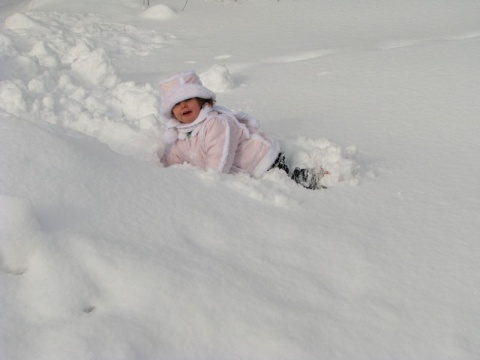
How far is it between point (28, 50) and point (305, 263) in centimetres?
315

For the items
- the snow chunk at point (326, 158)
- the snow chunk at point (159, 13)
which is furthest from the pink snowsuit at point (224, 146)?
the snow chunk at point (159, 13)

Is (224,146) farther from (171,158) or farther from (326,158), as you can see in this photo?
(326,158)

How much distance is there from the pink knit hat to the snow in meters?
0.18

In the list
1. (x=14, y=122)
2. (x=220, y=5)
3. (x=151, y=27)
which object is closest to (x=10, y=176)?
(x=14, y=122)

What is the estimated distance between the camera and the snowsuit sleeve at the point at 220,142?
2281mm

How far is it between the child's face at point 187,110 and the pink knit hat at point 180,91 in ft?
0.09

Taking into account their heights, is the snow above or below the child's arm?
above

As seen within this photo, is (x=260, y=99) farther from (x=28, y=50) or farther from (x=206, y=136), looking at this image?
(x=28, y=50)

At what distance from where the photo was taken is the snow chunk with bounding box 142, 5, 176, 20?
16.9 feet

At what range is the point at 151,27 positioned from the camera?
485 cm

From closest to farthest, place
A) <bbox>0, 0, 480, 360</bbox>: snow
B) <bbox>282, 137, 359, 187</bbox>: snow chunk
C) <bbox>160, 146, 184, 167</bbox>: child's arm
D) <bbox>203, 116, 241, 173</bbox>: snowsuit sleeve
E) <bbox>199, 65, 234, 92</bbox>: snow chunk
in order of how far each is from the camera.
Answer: <bbox>0, 0, 480, 360</bbox>: snow, <bbox>282, 137, 359, 187</bbox>: snow chunk, <bbox>203, 116, 241, 173</bbox>: snowsuit sleeve, <bbox>160, 146, 184, 167</bbox>: child's arm, <bbox>199, 65, 234, 92</bbox>: snow chunk

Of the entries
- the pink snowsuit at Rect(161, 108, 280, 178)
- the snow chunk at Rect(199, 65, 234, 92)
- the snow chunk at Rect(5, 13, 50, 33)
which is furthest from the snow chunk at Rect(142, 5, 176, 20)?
the pink snowsuit at Rect(161, 108, 280, 178)

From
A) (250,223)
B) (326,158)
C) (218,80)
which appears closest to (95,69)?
(218,80)

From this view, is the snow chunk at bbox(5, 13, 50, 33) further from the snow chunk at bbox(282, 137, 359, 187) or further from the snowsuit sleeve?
the snow chunk at bbox(282, 137, 359, 187)
